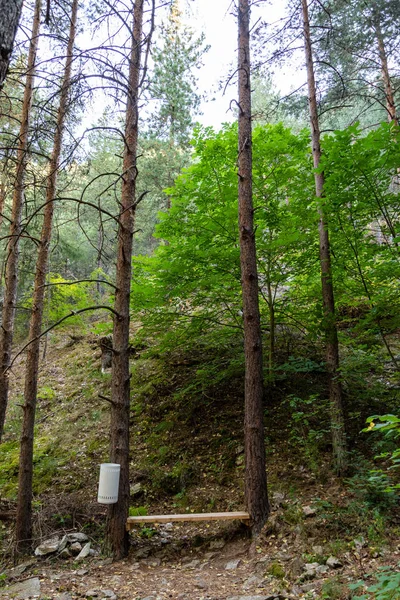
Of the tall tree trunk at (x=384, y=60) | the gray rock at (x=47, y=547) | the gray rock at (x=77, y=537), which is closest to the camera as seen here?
the gray rock at (x=47, y=547)

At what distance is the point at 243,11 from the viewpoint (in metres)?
6.22

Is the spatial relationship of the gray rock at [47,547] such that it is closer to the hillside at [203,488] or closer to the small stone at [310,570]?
the hillside at [203,488]

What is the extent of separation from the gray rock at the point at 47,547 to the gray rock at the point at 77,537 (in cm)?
17

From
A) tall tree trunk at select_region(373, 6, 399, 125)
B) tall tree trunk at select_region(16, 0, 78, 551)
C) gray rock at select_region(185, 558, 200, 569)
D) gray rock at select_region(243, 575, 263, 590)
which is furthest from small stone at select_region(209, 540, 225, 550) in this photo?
tall tree trunk at select_region(373, 6, 399, 125)

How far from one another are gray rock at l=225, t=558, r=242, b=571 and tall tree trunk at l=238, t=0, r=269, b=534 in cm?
47

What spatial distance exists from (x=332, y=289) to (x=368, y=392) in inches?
80.7

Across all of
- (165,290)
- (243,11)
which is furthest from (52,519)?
(243,11)

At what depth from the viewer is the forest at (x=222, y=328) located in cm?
466

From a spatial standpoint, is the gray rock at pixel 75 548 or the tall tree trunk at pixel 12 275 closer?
the gray rock at pixel 75 548

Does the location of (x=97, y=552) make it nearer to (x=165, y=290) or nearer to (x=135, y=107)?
(x=165, y=290)

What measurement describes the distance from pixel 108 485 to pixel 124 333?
6.22 ft

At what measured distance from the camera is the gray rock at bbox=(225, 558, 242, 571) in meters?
4.42

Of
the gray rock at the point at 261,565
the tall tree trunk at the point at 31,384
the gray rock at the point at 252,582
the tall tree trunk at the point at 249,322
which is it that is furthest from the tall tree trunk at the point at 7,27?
the gray rock at the point at 261,565

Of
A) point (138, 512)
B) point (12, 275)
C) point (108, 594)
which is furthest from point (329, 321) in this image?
point (12, 275)
